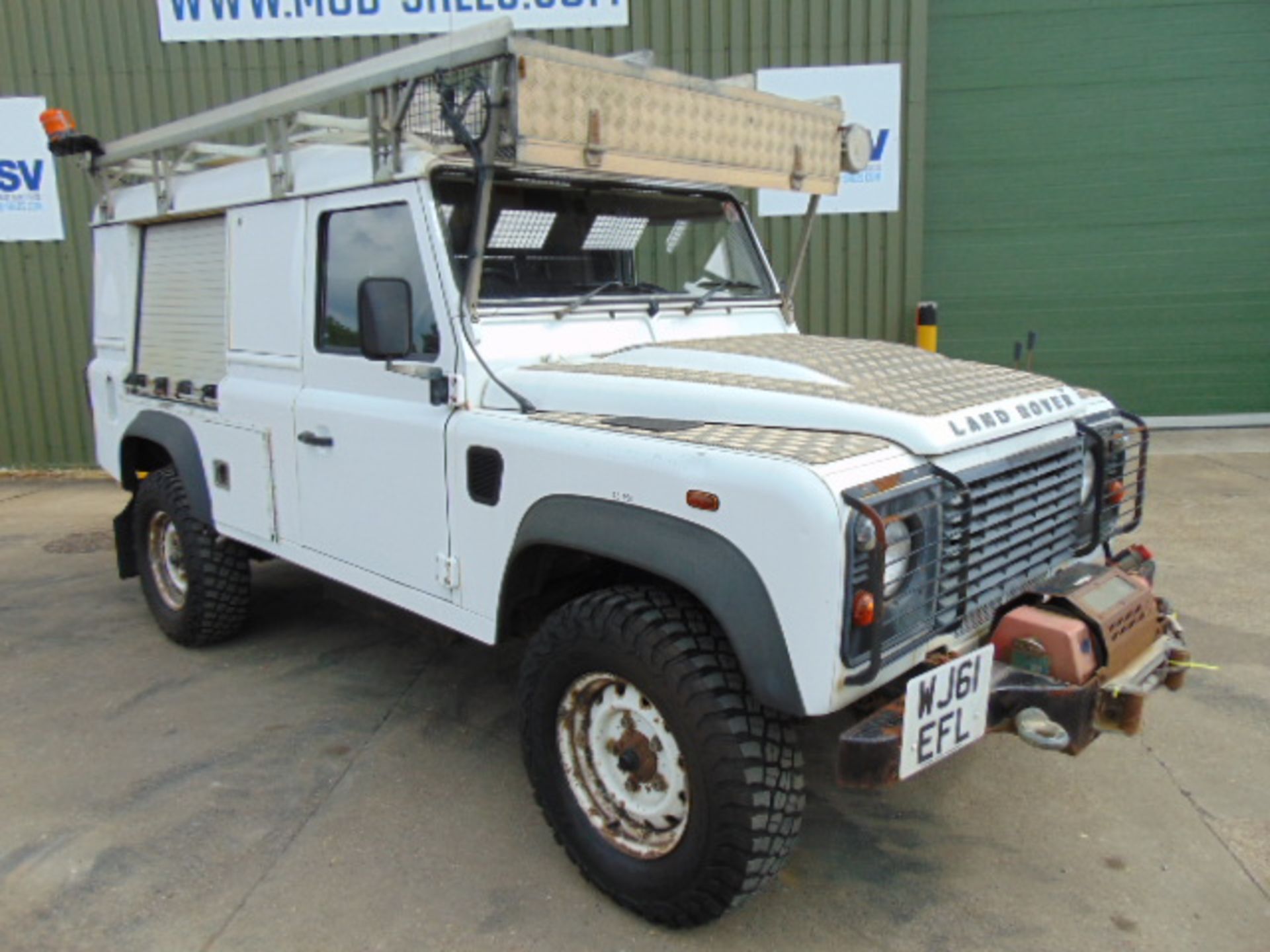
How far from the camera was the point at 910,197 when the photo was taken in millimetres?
8695

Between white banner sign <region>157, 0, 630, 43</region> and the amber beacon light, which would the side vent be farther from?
white banner sign <region>157, 0, 630, 43</region>

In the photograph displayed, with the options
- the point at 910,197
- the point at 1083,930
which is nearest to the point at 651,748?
the point at 1083,930

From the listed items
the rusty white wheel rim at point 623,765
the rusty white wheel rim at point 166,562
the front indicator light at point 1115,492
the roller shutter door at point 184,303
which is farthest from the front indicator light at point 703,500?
the rusty white wheel rim at point 166,562

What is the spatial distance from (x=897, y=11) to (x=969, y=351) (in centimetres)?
311

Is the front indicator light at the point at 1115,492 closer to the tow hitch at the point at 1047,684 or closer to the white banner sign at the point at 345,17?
the tow hitch at the point at 1047,684

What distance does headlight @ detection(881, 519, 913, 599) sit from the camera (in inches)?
93.4

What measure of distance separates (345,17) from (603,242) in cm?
607

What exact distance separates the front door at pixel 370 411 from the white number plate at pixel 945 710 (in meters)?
1.58

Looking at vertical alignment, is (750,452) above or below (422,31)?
below

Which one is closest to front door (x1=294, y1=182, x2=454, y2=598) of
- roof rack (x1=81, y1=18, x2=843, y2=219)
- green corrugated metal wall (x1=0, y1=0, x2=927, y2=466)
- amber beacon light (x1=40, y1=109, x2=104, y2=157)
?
roof rack (x1=81, y1=18, x2=843, y2=219)

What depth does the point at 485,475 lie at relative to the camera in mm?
3076

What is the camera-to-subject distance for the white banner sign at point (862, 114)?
8523 millimetres

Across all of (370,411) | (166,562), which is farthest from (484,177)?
(166,562)

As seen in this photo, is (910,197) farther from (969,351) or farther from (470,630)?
(470,630)
